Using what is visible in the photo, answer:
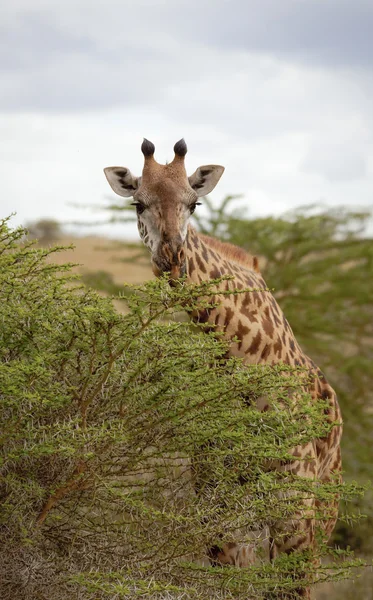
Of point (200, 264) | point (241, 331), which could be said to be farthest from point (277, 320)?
point (200, 264)

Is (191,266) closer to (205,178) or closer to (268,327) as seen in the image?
(205,178)

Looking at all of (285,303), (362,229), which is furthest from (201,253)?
(362,229)

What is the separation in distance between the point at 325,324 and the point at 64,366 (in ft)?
38.9

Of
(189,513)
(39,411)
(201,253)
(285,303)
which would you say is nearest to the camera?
(39,411)

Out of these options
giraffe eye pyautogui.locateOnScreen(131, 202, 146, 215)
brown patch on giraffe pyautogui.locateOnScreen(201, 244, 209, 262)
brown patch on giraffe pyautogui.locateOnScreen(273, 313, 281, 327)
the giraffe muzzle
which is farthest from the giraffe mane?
the giraffe muzzle

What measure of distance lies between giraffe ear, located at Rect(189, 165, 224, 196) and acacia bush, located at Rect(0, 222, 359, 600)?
1.12m

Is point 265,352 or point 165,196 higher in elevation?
point 165,196

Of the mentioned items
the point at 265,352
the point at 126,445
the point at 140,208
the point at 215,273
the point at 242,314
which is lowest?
the point at 126,445

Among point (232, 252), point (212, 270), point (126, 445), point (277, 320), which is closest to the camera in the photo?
point (126, 445)

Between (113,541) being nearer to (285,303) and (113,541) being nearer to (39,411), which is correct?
(39,411)

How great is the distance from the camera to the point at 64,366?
5535mm

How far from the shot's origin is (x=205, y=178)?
668 centimetres

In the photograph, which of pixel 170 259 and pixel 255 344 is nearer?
pixel 170 259

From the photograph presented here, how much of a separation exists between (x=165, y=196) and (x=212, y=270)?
27.4 inches
